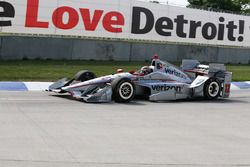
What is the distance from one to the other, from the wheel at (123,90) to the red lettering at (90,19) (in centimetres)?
1421

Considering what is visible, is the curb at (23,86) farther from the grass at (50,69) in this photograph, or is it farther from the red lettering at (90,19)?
the red lettering at (90,19)

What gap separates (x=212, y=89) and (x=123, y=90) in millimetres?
3072

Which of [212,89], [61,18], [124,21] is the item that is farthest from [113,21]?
[212,89]

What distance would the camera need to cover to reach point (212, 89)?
15.1 m

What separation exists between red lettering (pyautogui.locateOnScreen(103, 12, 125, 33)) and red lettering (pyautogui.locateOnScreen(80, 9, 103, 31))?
0.46m

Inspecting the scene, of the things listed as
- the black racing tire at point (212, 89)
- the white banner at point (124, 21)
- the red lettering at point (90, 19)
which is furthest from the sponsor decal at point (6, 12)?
the black racing tire at point (212, 89)

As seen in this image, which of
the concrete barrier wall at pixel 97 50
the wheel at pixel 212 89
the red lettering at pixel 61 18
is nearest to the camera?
the wheel at pixel 212 89

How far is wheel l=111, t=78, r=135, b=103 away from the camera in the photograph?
43.1ft

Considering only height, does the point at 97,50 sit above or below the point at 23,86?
above

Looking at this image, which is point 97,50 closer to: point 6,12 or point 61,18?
point 61,18

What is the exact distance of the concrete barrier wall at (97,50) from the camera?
23.5 meters

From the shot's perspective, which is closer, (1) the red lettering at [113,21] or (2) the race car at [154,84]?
(2) the race car at [154,84]
